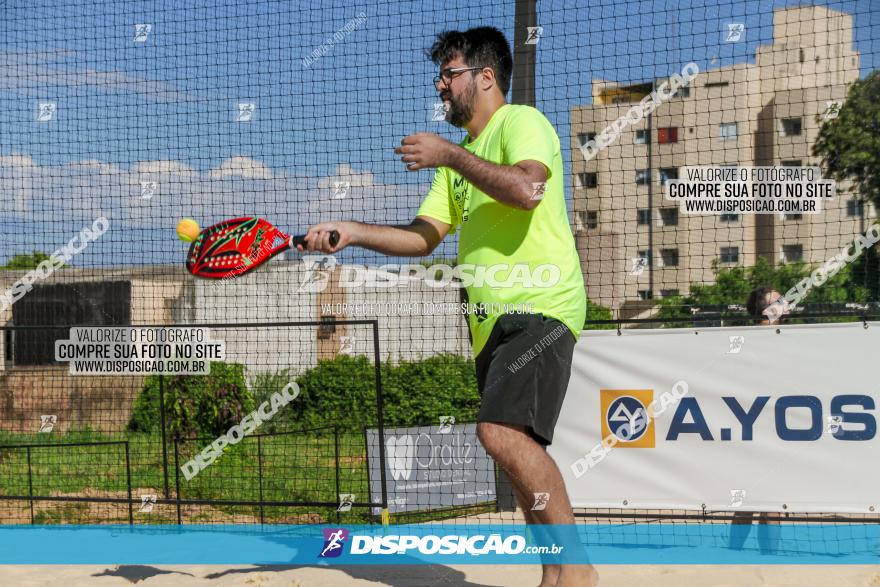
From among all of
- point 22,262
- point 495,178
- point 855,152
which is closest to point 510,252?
point 495,178

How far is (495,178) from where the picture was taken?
9.30 feet

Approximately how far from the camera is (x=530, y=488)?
2967 mm

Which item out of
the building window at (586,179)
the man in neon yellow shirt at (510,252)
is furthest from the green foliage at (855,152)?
the man in neon yellow shirt at (510,252)

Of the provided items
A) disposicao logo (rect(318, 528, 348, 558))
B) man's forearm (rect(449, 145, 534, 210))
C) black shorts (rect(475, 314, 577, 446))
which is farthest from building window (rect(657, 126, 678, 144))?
man's forearm (rect(449, 145, 534, 210))

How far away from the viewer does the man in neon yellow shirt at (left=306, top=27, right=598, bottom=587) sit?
2943mm

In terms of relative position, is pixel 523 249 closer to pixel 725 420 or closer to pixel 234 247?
pixel 234 247

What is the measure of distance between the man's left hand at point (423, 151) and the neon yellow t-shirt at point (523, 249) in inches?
12.2

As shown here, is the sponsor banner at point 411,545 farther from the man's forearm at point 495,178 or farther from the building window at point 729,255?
the man's forearm at point 495,178

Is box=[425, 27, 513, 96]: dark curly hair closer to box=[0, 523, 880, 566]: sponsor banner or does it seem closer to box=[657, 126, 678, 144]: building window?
box=[0, 523, 880, 566]: sponsor banner

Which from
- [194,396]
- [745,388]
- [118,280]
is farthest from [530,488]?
[118,280]

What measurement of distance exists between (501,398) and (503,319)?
272 mm

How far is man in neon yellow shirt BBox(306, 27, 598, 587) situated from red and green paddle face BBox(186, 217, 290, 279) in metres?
0.34

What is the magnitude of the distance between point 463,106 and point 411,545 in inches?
91.2

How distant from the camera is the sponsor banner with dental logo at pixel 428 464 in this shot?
21.2 feet
